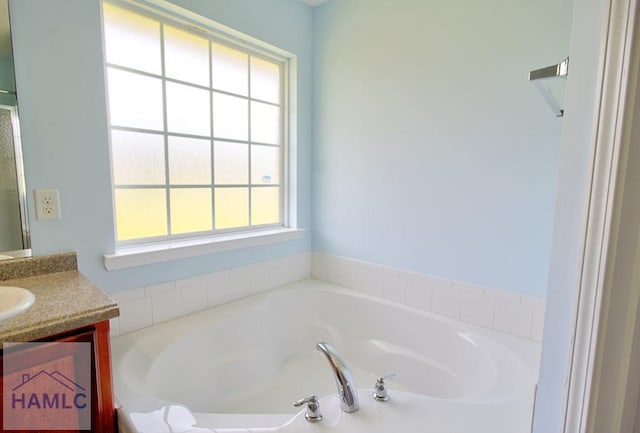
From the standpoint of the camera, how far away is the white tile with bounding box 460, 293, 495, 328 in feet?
5.36

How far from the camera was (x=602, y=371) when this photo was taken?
458 mm

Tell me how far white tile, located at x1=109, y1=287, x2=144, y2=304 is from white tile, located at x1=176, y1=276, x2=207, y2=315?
0.19m

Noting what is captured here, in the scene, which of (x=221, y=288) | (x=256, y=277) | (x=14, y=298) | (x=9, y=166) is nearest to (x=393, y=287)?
(x=256, y=277)

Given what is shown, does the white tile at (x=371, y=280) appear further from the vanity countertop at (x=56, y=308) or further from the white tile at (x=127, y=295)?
the vanity countertop at (x=56, y=308)

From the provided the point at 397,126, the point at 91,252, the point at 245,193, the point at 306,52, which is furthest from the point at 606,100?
the point at 306,52

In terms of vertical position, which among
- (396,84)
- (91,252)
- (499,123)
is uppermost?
(396,84)

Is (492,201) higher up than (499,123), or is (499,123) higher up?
(499,123)

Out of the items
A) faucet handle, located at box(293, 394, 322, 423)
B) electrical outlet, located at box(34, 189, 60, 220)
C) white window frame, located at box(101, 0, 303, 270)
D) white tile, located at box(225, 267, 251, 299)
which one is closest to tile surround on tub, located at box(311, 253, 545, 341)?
white window frame, located at box(101, 0, 303, 270)

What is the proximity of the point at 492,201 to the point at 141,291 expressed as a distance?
181 cm

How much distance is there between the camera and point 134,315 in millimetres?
1521

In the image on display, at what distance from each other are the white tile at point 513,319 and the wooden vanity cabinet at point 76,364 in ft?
5.55

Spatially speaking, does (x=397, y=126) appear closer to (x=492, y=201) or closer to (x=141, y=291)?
(x=492, y=201)

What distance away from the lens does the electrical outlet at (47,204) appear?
1241 millimetres

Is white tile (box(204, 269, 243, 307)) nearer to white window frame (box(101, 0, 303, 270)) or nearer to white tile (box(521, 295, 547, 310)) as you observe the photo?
white window frame (box(101, 0, 303, 270))
